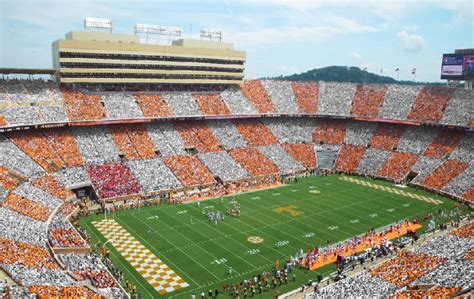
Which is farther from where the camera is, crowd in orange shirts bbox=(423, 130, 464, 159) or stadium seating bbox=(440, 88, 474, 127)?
stadium seating bbox=(440, 88, 474, 127)

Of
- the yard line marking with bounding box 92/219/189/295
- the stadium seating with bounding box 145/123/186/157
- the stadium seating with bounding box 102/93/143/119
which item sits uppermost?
the stadium seating with bounding box 102/93/143/119

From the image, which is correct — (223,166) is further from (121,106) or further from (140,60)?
(140,60)

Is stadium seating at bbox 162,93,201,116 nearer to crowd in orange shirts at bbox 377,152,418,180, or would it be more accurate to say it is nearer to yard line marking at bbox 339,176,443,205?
yard line marking at bbox 339,176,443,205

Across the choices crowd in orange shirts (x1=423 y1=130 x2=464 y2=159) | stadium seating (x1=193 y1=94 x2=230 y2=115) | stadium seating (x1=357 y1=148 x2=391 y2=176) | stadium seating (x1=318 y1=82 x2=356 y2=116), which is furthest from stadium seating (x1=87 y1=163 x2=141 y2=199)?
crowd in orange shirts (x1=423 y1=130 x2=464 y2=159)

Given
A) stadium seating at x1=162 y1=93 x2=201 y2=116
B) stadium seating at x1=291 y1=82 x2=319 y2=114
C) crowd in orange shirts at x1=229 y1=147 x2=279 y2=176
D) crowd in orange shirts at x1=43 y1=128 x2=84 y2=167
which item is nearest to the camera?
crowd in orange shirts at x1=43 y1=128 x2=84 y2=167

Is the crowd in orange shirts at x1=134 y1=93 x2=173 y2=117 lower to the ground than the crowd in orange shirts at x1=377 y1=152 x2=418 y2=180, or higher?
higher

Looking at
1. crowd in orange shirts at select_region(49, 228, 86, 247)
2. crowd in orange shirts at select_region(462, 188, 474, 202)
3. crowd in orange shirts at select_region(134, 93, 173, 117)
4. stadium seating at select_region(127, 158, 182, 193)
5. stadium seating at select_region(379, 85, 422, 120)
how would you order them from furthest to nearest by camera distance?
stadium seating at select_region(379, 85, 422, 120) → crowd in orange shirts at select_region(134, 93, 173, 117) → stadium seating at select_region(127, 158, 182, 193) → crowd in orange shirts at select_region(462, 188, 474, 202) → crowd in orange shirts at select_region(49, 228, 86, 247)

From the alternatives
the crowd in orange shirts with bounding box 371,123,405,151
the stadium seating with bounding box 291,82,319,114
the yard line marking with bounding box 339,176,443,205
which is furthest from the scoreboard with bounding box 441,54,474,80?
the yard line marking with bounding box 339,176,443,205
